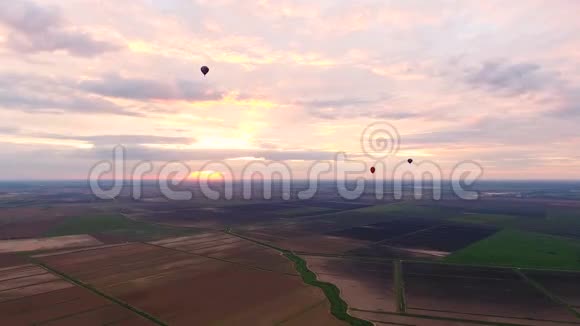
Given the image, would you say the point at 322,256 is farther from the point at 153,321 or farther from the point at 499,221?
the point at 499,221

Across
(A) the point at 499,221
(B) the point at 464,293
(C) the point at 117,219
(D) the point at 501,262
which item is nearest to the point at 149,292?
(B) the point at 464,293

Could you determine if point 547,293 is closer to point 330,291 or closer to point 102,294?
point 330,291

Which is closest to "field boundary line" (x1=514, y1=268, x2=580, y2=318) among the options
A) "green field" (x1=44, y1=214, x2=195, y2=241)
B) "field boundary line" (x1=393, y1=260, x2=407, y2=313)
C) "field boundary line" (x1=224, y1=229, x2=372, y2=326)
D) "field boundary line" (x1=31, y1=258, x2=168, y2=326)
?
"field boundary line" (x1=393, y1=260, x2=407, y2=313)

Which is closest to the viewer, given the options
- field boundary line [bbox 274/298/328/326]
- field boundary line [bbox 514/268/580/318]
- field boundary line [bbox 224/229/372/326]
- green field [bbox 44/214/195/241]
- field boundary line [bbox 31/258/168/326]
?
field boundary line [bbox 274/298/328/326]

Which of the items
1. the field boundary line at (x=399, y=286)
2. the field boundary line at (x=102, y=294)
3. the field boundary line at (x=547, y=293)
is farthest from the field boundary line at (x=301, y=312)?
the field boundary line at (x=547, y=293)

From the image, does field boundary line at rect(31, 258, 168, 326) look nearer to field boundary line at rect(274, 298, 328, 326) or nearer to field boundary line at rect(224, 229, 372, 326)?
field boundary line at rect(274, 298, 328, 326)

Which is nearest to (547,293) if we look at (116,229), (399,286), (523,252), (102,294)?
(399,286)
